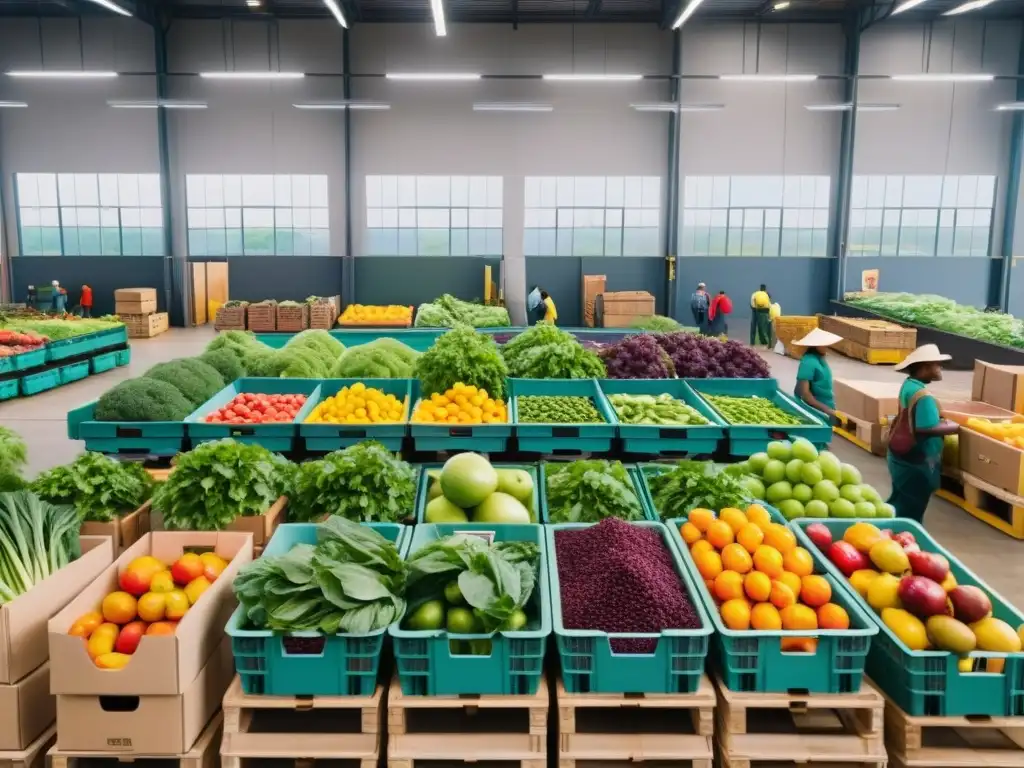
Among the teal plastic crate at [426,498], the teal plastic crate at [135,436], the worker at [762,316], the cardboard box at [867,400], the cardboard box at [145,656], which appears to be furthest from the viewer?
the worker at [762,316]

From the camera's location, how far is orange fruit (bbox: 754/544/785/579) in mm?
3270

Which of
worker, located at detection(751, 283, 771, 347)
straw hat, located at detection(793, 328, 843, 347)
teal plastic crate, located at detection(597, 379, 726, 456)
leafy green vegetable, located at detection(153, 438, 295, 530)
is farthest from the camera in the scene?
worker, located at detection(751, 283, 771, 347)

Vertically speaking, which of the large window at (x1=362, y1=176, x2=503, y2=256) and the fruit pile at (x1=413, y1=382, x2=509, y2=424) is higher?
the large window at (x1=362, y1=176, x2=503, y2=256)

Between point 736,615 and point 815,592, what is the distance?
344 millimetres

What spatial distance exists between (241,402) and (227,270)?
51.0ft

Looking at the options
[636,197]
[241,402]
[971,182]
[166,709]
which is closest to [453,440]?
[241,402]

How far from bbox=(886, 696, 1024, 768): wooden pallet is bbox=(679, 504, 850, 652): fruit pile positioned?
37 cm

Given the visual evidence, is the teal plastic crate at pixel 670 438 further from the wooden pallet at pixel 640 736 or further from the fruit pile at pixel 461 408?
the wooden pallet at pixel 640 736

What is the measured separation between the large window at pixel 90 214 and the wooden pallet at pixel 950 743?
20711 mm

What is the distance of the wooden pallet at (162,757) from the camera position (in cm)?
287

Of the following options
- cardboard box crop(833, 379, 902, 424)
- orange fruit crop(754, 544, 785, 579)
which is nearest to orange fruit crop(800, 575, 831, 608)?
orange fruit crop(754, 544, 785, 579)

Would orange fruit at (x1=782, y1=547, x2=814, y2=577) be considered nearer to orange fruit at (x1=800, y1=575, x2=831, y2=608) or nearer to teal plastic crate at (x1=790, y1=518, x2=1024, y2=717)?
orange fruit at (x1=800, y1=575, x2=831, y2=608)

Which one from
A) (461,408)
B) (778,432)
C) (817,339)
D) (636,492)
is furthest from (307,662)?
(817,339)

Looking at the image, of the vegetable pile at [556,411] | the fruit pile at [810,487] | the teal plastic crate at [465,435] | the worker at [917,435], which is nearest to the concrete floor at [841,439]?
the worker at [917,435]
